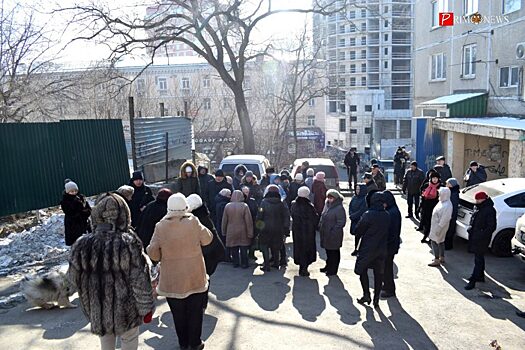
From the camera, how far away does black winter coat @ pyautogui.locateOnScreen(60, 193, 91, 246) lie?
7758mm

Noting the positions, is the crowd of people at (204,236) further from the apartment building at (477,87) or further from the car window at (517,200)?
the apartment building at (477,87)

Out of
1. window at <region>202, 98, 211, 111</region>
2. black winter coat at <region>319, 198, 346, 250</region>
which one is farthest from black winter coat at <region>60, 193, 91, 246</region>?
window at <region>202, 98, 211, 111</region>

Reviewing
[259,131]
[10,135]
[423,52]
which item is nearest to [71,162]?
[10,135]

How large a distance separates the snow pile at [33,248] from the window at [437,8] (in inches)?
769

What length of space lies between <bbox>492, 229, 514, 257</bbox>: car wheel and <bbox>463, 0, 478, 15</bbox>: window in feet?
41.9

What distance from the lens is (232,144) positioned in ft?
119

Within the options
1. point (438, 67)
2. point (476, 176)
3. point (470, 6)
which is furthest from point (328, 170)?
point (438, 67)

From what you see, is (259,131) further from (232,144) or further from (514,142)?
(514,142)

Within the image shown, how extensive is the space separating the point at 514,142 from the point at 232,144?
25.5m

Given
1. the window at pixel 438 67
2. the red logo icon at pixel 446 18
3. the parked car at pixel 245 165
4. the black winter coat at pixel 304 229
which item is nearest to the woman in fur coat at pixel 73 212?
the black winter coat at pixel 304 229

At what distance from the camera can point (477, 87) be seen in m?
18.5

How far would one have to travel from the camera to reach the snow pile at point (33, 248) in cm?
850

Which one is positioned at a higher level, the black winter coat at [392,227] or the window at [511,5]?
the window at [511,5]

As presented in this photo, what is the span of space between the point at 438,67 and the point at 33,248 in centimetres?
2045
